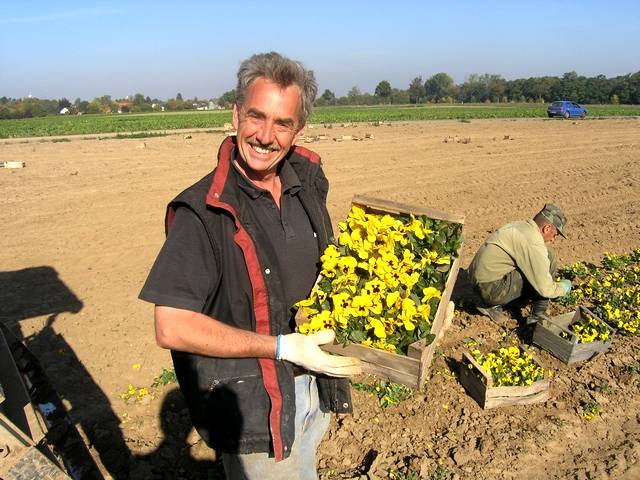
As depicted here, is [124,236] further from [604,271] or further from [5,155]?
[5,155]

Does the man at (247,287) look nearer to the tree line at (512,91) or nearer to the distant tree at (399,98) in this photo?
the tree line at (512,91)

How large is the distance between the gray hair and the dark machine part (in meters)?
1.47

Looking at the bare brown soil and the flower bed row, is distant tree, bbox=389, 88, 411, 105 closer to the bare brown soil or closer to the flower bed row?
the bare brown soil

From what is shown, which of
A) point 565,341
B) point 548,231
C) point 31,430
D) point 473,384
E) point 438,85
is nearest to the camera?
point 31,430

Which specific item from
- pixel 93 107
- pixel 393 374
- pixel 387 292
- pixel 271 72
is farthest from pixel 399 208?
pixel 93 107

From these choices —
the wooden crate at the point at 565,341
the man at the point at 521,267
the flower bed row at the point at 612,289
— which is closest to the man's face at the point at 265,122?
the man at the point at 521,267

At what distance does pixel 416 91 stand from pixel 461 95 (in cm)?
1488

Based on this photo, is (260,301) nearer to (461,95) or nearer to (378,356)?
Answer: (378,356)

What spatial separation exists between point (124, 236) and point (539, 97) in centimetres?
8974

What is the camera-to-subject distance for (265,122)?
211 centimetres

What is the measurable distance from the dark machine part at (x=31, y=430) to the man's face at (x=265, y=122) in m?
1.29

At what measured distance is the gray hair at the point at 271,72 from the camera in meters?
2.04

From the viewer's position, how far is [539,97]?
277ft

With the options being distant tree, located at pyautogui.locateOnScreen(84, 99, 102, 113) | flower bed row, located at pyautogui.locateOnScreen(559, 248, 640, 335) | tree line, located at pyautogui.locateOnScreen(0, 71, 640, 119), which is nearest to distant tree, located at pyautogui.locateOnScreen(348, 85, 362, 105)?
tree line, located at pyautogui.locateOnScreen(0, 71, 640, 119)
